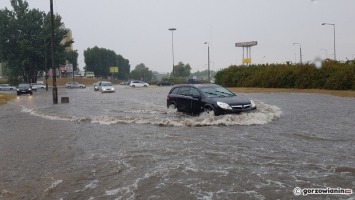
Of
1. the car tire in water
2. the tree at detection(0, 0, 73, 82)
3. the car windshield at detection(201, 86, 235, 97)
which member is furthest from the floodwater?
the tree at detection(0, 0, 73, 82)

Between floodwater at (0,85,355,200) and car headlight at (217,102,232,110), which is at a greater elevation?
car headlight at (217,102,232,110)

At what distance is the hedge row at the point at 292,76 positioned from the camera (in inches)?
1258

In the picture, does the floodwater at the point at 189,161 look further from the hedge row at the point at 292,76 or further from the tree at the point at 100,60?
the tree at the point at 100,60

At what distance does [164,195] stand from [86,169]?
229cm

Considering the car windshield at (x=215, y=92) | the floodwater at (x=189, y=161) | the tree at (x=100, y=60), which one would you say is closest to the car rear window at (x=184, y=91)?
the car windshield at (x=215, y=92)

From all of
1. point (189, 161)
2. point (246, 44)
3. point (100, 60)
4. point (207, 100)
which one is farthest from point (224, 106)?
point (100, 60)

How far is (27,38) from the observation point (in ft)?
253

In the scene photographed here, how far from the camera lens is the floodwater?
5789 mm

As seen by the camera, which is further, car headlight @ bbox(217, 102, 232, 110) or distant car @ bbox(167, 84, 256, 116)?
distant car @ bbox(167, 84, 256, 116)

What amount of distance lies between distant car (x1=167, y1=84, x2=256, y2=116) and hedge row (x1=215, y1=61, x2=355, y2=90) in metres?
19.6

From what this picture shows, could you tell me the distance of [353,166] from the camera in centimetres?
673

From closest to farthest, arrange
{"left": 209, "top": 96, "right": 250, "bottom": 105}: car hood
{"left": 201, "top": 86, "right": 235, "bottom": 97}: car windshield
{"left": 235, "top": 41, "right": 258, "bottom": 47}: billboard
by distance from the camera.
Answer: {"left": 209, "top": 96, "right": 250, "bottom": 105}: car hood → {"left": 201, "top": 86, "right": 235, "bottom": 97}: car windshield → {"left": 235, "top": 41, "right": 258, "bottom": 47}: billboard

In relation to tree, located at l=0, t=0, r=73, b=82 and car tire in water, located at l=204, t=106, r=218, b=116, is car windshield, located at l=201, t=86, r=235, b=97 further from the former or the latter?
tree, located at l=0, t=0, r=73, b=82

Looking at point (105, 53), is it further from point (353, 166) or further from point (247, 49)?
point (353, 166)
